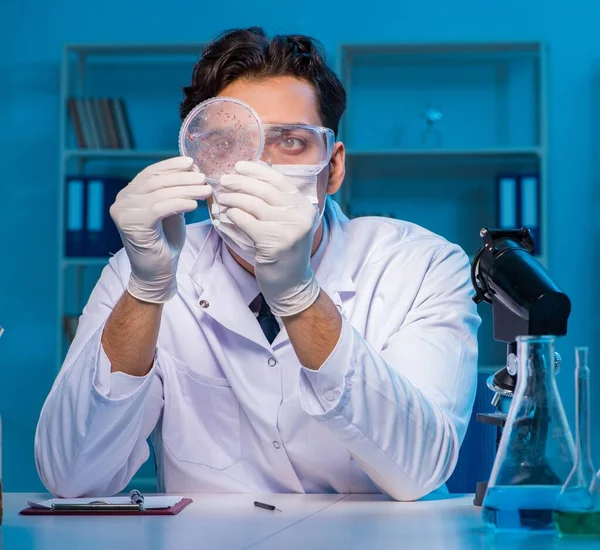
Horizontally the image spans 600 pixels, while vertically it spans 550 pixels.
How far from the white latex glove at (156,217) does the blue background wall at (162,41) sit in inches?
99.0

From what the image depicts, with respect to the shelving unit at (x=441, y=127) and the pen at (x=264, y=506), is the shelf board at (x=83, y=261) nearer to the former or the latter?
the shelving unit at (x=441, y=127)

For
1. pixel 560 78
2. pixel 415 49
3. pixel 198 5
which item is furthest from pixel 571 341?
pixel 198 5

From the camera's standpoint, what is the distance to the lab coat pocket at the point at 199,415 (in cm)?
169

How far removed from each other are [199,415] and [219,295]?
0.22 meters

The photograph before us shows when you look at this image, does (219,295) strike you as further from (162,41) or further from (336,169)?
(162,41)

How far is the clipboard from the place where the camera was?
1229 mm

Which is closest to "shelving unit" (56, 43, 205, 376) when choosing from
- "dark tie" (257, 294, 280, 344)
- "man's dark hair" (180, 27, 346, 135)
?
"man's dark hair" (180, 27, 346, 135)

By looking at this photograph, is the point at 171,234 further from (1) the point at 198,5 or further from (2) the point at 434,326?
(1) the point at 198,5

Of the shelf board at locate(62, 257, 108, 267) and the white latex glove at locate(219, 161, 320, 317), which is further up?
the shelf board at locate(62, 257, 108, 267)

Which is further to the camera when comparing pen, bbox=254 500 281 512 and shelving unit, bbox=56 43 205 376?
shelving unit, bbox=56 43 205 376

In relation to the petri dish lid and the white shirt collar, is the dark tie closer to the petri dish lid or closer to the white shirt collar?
the white shirt collar

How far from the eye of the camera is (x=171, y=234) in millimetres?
1489

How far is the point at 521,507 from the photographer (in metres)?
1.04

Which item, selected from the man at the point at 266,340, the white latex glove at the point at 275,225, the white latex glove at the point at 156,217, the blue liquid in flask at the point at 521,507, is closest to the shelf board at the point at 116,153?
the man at the point at 266,340
